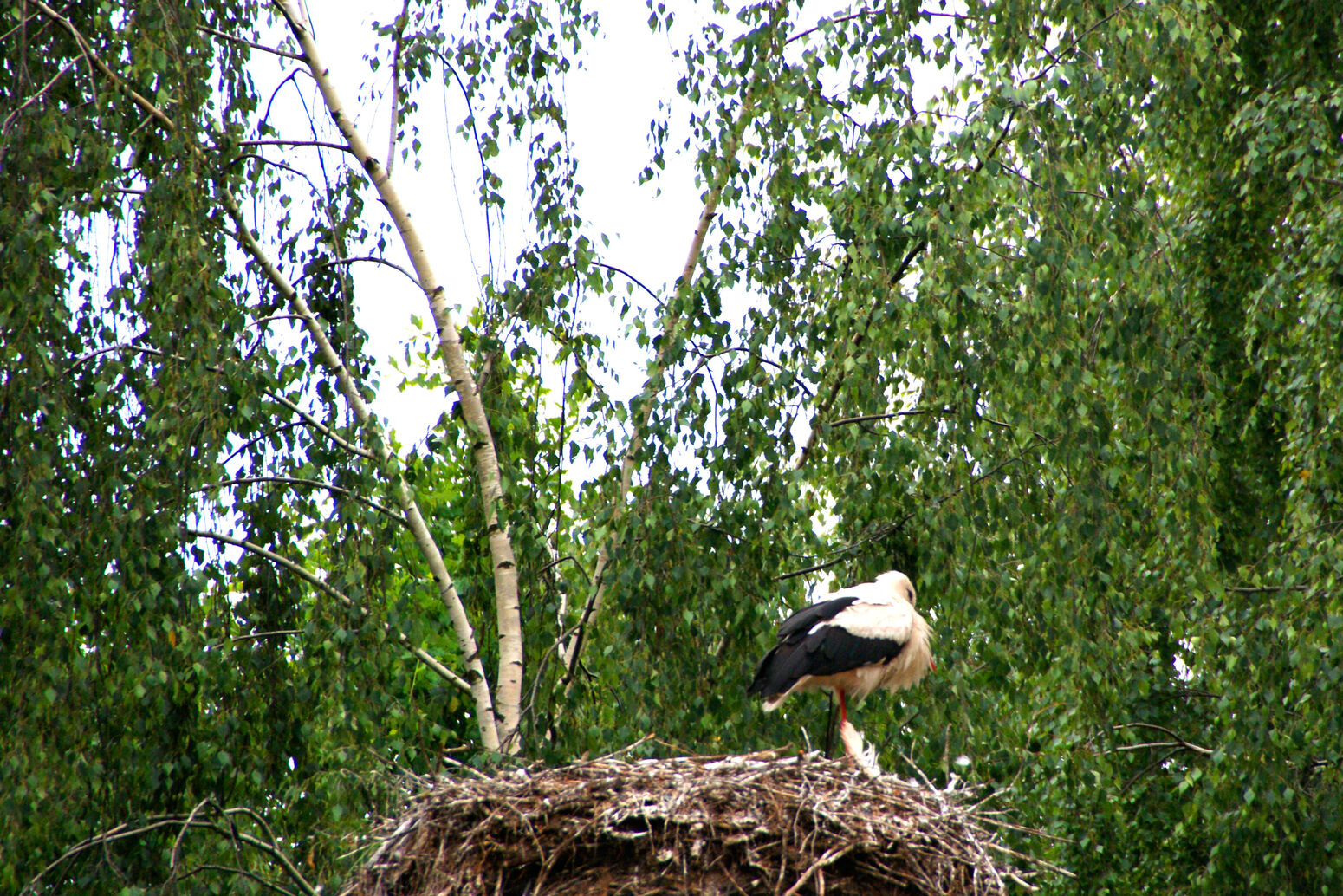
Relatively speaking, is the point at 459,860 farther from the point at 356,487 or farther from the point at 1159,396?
the point at 1159,396

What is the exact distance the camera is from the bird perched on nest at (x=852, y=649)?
232 inches

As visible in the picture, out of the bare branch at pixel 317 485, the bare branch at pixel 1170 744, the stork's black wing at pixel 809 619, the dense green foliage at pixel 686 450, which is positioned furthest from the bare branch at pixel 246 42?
the bare branch at pixel 1170 744

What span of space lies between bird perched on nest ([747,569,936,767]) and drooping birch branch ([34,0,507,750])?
156 cm

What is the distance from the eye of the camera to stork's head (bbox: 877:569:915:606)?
20.2 feet

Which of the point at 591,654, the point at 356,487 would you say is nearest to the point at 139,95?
the point at 356,487

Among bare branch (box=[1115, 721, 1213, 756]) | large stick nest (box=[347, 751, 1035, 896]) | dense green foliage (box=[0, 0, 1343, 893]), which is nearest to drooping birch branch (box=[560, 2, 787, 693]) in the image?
dense green foliage (box=[0, 0, 1343, 893])

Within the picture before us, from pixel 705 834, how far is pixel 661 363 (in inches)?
93.4

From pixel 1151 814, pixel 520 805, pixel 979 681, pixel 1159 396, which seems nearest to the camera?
pixel 520 805

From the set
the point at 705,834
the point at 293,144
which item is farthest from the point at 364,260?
the point at 705,834

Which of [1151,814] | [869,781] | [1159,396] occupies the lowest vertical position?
[1151,814]

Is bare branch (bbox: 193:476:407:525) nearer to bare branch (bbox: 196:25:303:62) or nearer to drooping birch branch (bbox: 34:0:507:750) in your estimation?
drooping birch branch (bbox: 34:0:507:750)

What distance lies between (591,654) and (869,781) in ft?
10.4

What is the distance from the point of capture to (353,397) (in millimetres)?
6551

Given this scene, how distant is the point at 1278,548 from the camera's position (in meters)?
7.20
